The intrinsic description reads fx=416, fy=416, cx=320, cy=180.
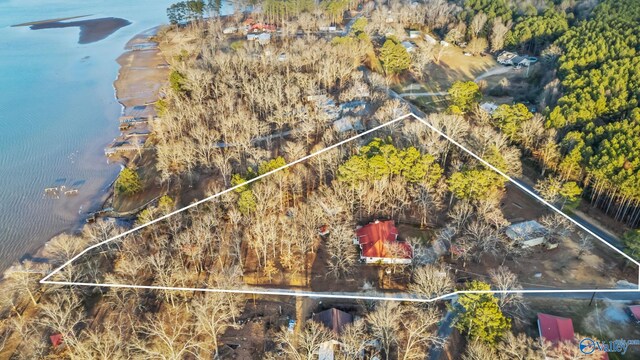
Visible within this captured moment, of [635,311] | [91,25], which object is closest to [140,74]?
[91,25]

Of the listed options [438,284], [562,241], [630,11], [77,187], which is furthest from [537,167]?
[77,187]

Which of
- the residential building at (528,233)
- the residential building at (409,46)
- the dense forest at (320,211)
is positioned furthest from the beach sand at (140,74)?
the residential building at (528,233)

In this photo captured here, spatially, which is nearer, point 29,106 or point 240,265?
point 240,265

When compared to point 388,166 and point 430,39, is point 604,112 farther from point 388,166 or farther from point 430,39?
point 430,39

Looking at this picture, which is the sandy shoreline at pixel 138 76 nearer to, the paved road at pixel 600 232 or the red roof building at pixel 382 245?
the red roof building at pixel 382 245

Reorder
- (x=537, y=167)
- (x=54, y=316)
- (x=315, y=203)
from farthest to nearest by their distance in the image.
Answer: (x=537, y=167) → (x=315, y=203) → (x=54, y=316)

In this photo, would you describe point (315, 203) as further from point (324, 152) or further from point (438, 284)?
point (438, 284)

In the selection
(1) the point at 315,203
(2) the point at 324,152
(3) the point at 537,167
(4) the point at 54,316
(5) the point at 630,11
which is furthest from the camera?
(5) the point at 630,11
